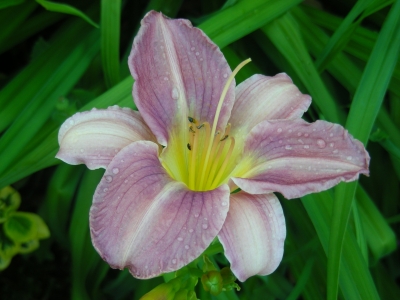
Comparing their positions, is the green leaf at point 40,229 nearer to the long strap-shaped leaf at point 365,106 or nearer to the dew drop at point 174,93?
the dew drop at point 174,93

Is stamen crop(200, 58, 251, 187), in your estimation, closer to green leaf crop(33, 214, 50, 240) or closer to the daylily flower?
the daylily flower

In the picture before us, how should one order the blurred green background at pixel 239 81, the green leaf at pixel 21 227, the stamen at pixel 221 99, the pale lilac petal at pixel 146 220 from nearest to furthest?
the pale lilac petal at pixel 146 220, the stamen at pixel 221 99, the blurred green background at pixel 239 81, the green leaf at pixel 21 227

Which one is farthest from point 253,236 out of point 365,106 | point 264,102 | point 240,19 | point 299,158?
point 240,19

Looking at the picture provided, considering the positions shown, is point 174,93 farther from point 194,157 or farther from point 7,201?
point 7,201

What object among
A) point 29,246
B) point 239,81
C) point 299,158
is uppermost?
point 299,158

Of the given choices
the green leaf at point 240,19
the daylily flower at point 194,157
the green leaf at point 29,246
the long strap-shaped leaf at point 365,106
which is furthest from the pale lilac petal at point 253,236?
the green leaf at point 29,246

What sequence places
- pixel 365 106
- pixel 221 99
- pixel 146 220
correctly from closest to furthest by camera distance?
pixel 146 220 → pixel 221 99 → pixel 365 106
